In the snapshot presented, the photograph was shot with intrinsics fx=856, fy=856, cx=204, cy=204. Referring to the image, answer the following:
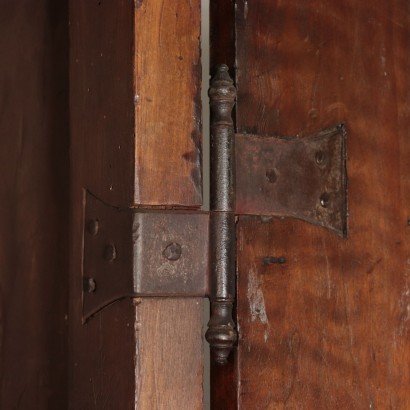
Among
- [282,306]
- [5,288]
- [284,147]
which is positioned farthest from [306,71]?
[5,288]

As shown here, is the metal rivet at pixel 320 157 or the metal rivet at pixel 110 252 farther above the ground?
the metal rivet at pixel 320 157

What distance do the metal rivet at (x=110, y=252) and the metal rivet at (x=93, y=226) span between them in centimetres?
3

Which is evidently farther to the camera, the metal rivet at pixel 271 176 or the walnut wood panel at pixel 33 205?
the walnut wood panel at pixel 33 205

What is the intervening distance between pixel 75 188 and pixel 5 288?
18 centimetres

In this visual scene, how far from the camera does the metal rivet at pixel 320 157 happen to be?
881mm

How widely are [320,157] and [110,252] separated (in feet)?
0.80

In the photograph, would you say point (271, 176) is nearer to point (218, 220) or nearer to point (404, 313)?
point (218, 220)

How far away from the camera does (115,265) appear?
2.56 feet

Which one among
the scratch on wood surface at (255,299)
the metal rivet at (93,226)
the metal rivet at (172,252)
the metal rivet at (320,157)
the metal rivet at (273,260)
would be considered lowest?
the scratch on wood surface at (255,299)

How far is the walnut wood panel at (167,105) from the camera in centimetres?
77

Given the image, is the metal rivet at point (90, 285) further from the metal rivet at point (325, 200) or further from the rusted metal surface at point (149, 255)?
the metal rivet at point (325, 200)

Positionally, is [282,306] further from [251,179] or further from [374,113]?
[374,113]

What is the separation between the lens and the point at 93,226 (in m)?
0.83

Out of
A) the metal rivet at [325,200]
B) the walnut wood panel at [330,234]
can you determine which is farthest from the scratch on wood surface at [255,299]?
the metal rivet at [325,200]
